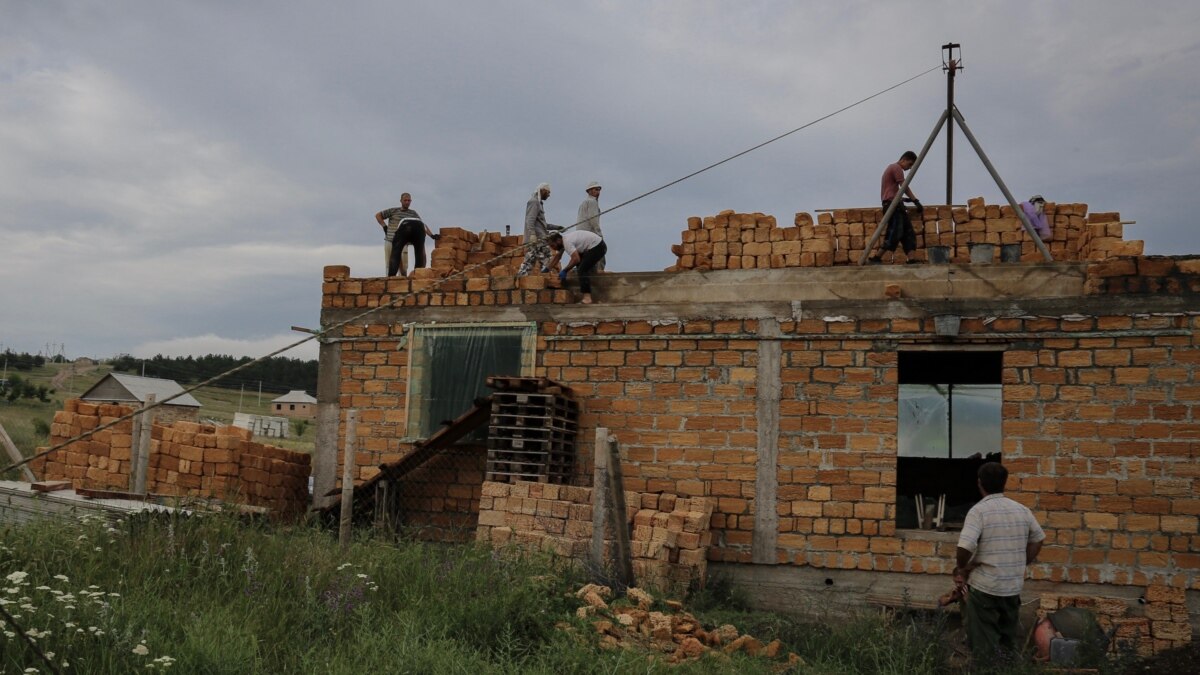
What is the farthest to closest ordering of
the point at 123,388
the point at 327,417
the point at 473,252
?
the point at 123,388, the point at 473,252, the point at 327,417

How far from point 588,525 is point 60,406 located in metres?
41.2

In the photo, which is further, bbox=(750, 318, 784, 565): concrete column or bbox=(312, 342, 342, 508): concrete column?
bbox=(312, 342, 342, 508): concrete column

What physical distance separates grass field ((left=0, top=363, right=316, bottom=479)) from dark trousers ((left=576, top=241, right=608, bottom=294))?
8.02m

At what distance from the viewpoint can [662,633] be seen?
728cm

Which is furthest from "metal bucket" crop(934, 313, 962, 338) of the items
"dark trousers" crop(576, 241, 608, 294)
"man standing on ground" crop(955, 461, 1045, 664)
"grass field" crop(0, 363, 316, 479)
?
"grass field" crop(0, 363, 316, 479)

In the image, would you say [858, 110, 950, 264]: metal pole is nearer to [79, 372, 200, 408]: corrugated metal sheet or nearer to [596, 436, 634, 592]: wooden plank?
[596, 436, 634, 592]: wooden plank

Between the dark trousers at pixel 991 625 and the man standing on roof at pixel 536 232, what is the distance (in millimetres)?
6615

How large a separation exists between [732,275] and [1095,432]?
3.58 meters

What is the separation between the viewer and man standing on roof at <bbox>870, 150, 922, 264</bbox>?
1099cm

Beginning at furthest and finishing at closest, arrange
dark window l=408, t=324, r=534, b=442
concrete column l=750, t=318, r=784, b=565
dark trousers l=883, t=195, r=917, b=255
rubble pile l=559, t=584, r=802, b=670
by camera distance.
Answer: dark window l=408, t=324, r=534, b=442, dark trousers l=883, t=195, r=917, b=255, concrete column l=750, t=318, r=784, b=565, rubble pile l=559, t=584, r=802, b=670

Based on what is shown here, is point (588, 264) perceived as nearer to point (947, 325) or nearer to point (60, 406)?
point (947, 325)

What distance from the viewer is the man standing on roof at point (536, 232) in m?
12.7

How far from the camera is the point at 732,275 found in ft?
35.2

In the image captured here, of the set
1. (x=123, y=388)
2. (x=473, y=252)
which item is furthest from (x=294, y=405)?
(x=473, y=252)
